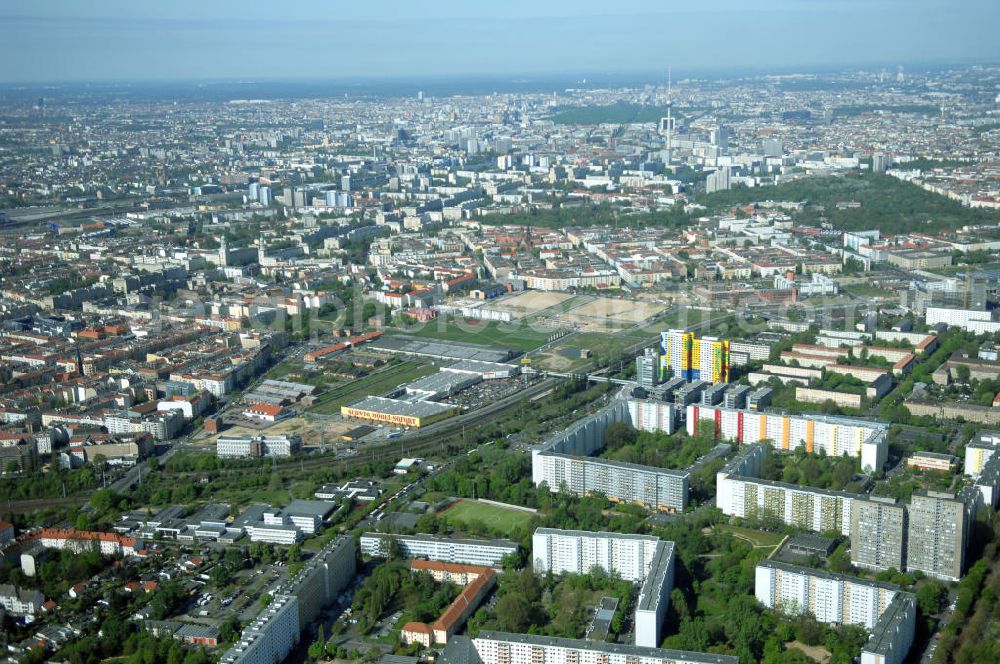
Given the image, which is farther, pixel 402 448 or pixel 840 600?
pixel 402 448

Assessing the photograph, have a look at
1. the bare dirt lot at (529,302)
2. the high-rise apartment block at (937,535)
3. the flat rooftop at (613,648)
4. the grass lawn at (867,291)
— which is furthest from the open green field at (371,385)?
the grass lawn at (867,291)

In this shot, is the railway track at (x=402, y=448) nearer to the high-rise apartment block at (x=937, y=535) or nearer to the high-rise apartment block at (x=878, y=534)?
the high-rise apartment block at (x=878, y=534)

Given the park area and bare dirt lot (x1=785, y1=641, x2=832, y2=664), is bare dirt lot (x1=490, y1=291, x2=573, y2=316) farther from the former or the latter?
bare dirt lot (x1=785, y1=641, x2=832, y2=664)

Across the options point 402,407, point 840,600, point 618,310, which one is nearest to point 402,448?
point 402,407

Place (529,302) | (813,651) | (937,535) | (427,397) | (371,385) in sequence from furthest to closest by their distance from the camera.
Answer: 1. (529,302)
2. (371,385)
3. (427,397)
4. (937,535)
5. (813,651)

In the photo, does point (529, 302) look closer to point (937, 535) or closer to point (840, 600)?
point (937, 535)

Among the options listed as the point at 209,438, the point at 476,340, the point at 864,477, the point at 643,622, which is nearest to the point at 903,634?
the point at 643,622

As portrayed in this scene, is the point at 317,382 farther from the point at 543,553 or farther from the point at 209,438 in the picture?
the point at 543,553
